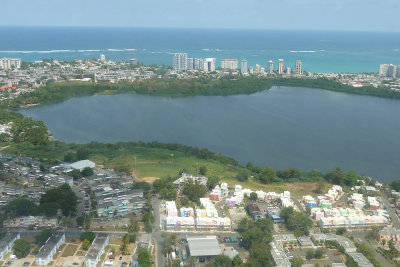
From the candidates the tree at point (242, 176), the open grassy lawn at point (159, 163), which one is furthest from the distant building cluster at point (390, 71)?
the tree at point (242, 176)

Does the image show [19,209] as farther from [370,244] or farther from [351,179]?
[351,179]

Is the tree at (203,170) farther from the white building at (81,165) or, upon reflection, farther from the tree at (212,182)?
the white building at (81,165)

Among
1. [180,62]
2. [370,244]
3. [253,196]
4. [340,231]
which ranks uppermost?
[180,62]

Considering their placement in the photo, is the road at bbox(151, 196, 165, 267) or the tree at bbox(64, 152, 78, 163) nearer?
the road at bbox(151, 196, 165, 267)

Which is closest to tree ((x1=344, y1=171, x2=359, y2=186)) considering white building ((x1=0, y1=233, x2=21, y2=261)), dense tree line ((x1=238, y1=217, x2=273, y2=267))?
dense tree line ((x1=238, y1=217, x2=273, y2=267))

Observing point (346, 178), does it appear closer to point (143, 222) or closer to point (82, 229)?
point (143, 222)

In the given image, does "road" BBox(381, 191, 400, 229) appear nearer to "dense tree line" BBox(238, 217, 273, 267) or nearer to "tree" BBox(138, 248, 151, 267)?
"dense tree line" BBox(238, 217, 273, 267)

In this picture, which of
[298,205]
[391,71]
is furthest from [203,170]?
[391,71]
